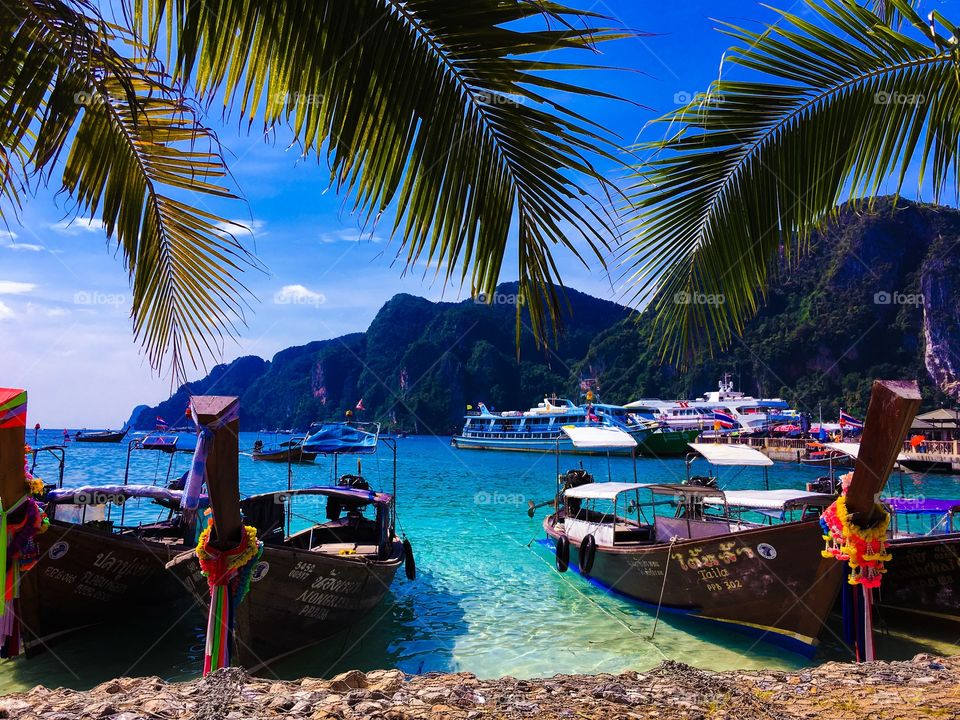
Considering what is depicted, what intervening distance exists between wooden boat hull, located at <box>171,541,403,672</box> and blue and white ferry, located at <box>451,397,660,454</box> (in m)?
46.3

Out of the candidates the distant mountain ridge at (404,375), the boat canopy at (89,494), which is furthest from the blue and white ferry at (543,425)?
the boat canopy at (89,494)

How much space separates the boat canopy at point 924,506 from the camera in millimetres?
11406

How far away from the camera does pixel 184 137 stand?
2650 mm

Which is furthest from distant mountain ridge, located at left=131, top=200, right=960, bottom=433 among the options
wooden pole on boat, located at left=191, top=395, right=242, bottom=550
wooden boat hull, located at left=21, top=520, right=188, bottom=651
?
wooden boat hull, located at left=21, top=520, right=188, bottom=651

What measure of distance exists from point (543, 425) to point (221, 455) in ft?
198

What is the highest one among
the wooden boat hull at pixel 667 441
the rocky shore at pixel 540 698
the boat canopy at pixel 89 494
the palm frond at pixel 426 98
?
the palm frond at pixel 426 98

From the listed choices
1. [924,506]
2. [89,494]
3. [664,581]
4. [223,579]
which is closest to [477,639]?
[664,581]

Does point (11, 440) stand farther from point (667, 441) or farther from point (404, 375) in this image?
point (404, 375)

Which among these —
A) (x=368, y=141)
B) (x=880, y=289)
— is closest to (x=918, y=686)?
(x=368, y=141)

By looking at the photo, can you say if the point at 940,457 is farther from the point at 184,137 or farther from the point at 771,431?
the point at 184,137

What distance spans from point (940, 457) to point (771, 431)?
18337 mm

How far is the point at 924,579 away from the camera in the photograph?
9.62 metres

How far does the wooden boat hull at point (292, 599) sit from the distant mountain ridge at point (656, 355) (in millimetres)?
5800

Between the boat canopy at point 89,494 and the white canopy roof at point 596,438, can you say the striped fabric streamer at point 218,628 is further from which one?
the white canopy roof at point 596,438
